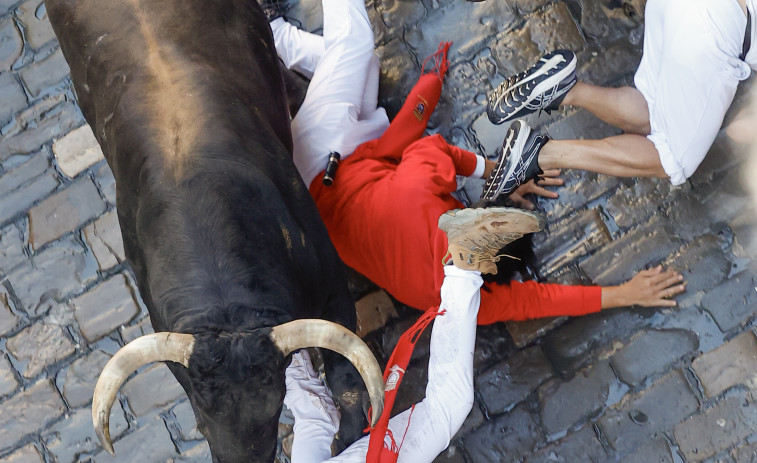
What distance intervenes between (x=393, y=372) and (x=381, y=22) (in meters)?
2.73

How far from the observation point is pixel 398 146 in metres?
4.29

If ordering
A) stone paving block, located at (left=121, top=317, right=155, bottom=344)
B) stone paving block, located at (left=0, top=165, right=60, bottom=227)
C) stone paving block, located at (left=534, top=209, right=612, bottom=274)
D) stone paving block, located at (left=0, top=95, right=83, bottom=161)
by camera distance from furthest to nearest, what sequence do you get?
stone paving block, located at (left=0, top=95, right=83, bottom=161) < stone paving block, located at (left=0, top=165, right=60, bottom=227) < stone paving block, located at (left=121, top=317, right=155, bottom=344) < stone paving block, located at (left=534, top=209, right=612, bottom=274)

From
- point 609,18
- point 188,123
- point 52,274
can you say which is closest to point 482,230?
point 188,123

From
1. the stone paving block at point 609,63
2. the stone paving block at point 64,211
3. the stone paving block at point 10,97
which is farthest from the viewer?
the stone paving block at point 10,97

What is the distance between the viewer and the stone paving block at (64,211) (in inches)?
198

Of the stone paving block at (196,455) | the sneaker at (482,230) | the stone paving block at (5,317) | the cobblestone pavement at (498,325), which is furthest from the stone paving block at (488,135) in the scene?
the stone paving block at (5,317)

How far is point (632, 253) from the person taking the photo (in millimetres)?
4297

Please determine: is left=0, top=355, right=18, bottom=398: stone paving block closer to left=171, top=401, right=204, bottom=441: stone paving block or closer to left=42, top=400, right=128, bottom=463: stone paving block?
left=42, top=400, right=128, bottom=463: stone paving block

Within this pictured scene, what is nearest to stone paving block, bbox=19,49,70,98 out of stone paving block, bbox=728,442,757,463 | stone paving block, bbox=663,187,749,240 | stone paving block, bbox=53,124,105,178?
stone paving block, bbox=53,124,105,178

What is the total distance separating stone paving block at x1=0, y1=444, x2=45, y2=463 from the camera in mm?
4617

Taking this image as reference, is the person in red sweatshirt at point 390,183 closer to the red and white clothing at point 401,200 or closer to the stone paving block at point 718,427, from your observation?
the red and white clothing at point 401,200

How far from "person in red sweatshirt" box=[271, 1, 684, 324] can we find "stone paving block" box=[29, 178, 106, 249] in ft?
5.52

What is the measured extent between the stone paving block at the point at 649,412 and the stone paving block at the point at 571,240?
880 mm

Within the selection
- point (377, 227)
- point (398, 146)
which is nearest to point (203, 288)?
point (377, 227)
